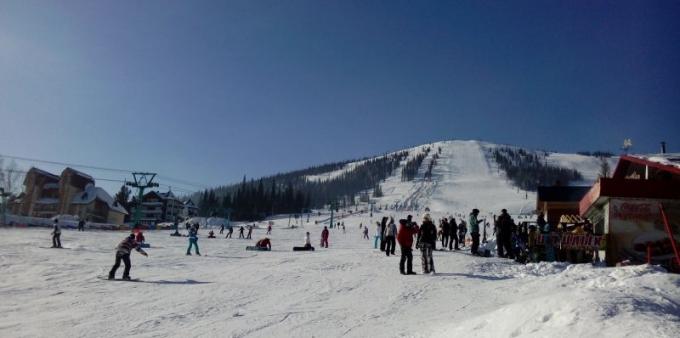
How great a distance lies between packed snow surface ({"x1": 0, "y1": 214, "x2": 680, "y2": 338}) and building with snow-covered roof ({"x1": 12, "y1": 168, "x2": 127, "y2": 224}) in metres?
58.7

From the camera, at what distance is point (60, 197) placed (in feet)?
226

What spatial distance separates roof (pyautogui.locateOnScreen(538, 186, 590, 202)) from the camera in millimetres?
34594

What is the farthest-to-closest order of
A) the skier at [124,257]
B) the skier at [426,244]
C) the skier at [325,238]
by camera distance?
the skier at [325,238]
the skier at [426,244]
the skier at [124,257]

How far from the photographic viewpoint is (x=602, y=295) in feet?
20.0

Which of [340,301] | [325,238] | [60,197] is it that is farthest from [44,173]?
[340,301]

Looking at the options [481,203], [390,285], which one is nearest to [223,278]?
[390,285]

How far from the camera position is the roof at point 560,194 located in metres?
34.6

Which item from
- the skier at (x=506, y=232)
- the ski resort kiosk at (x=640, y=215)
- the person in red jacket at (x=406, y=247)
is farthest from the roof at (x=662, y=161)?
the person in red jacket at (x=406, y=247)

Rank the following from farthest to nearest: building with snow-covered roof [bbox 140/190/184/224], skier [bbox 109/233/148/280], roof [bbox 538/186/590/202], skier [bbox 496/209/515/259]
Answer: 1. building with snow-covered roof [bbox 140/190/184/224]
2. roof [bbox 538/186/590/202]
3. skier [bbox 496/209/515/259]
4. skier [bbox 109/233/148/280]

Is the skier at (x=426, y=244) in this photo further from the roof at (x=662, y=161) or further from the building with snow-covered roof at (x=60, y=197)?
the building with snow-covered roof at (x=60, y=197)

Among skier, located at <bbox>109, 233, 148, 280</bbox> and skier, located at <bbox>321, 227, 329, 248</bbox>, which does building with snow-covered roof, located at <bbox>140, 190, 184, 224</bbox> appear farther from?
skier, located at <bbox>109, 233, 148, 280</bbox>

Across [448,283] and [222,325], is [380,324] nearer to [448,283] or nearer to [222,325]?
[222,325]

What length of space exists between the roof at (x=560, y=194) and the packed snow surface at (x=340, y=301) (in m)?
21.2

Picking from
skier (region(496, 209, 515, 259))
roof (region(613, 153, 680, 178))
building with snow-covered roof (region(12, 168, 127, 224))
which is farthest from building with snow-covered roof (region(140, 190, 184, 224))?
roof (region(613, 153, 680, 178))
